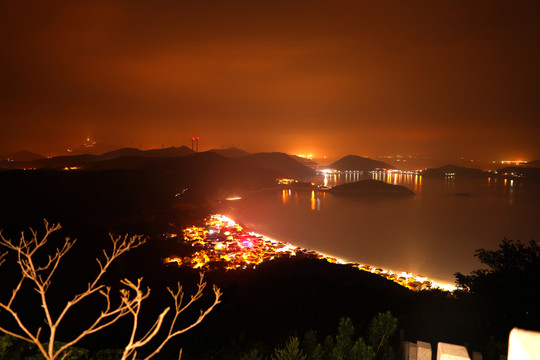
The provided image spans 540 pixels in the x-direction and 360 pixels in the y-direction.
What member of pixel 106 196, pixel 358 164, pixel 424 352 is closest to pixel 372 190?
pixel 106 196

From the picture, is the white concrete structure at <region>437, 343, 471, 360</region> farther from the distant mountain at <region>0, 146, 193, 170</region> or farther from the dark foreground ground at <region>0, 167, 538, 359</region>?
the distant mountain at <region>0, 146, 193, 170</region>

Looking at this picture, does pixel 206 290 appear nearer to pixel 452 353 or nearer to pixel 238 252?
pixel 238 252

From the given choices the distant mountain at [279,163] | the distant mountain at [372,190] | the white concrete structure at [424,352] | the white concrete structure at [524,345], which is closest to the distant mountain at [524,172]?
the distant mountain at [372,190]

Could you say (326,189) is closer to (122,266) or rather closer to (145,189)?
(145,189)

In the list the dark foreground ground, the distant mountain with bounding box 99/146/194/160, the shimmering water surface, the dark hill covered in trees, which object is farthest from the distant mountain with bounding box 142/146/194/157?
the dark foreground ground

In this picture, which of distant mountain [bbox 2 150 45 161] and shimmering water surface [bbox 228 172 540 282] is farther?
distant mountain [bbox 2 150 45 161]

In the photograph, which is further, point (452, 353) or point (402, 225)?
point (402, 225)

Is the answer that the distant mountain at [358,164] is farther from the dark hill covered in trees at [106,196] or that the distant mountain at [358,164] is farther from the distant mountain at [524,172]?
the dark hill covered in trees at [106,196]
